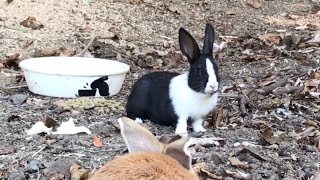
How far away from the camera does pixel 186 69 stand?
7477 millimetres

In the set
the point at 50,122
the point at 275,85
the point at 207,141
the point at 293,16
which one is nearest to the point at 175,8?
the point at 293,16

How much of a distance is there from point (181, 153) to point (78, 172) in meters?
1.93

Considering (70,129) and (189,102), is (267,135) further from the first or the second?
(70,129)

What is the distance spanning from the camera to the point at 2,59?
759 cm

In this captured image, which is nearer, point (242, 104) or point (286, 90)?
point (242, 104)

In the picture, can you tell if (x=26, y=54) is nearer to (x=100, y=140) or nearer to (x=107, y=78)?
(x=107, y=78)

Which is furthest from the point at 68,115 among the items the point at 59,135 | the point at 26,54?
the point at 26,54

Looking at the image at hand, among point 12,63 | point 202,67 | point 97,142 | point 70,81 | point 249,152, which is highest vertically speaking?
point 202,67

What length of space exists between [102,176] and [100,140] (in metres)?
3.07

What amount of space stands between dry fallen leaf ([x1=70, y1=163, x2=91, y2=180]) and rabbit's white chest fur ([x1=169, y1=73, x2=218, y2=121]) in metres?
1.23

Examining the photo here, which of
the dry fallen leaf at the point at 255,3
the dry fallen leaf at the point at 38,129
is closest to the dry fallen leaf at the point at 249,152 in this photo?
the dry fallen leaf at the point at 38,129

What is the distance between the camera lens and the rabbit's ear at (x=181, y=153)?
2.42 meters

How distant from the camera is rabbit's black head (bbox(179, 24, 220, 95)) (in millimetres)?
5312

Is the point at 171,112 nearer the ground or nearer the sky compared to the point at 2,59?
nearer the sky
